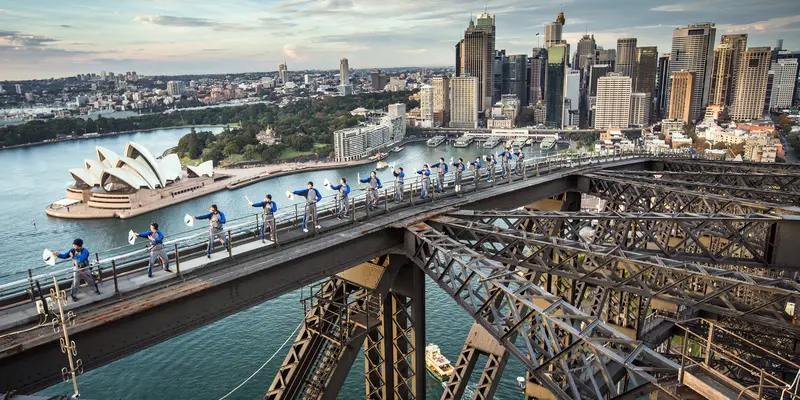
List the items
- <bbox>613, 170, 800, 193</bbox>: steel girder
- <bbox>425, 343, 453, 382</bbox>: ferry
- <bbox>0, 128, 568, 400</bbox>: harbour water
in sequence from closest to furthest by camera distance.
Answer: <bbox>613, 170, 800, 193</bbox>: steel girder, <bbox>0, 128, 568, 400</bbox>: harbour water, <bbox>425, 343, 453, 382</bbox>: ferry

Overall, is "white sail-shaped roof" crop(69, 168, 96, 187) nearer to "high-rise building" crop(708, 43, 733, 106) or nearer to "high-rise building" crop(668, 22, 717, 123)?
"high-rise building" crop(708, 43, 733, 106)

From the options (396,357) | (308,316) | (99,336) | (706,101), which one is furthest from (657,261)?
(706,101)

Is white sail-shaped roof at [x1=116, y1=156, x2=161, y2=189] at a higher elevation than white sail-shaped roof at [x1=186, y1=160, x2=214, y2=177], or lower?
higher

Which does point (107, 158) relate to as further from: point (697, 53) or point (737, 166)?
point (697, 53)

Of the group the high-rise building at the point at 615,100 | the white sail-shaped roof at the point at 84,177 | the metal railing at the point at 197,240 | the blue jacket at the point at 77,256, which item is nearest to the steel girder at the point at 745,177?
the metal railing at the point at 197,240

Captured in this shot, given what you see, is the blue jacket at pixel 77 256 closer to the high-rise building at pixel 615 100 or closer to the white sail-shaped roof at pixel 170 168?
the white sail-shaped roof at pixel 170 168

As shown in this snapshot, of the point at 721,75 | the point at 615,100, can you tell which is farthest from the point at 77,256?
the point at 721,75

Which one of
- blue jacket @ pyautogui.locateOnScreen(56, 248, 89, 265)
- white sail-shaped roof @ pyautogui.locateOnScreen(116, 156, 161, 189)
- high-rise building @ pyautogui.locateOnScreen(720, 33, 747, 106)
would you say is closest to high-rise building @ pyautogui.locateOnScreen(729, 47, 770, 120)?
high-rise building @ pyautogui.locateOnScreen(720, 33, 747, 106)
